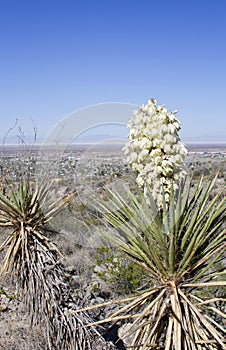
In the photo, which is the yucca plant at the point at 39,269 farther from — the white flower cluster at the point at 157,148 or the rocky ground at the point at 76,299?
the white flower cluster at the point at 157,148

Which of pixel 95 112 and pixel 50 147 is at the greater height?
pixel 95 112

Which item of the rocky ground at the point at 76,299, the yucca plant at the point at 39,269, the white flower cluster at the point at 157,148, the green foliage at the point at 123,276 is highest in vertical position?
the white flower cluster at the point at 157,148

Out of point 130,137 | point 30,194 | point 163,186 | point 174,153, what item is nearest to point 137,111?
point 130,137

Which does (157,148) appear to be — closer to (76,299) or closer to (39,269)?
(39,269)

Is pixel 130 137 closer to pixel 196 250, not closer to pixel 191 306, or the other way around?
pixel 196 250

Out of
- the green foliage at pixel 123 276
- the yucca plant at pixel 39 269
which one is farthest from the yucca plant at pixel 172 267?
the green foliage at pixel 123 276

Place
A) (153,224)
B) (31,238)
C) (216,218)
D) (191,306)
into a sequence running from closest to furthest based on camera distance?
1. (191,306)
2. (153,224)
3. (216,218)
4. (31,238)
